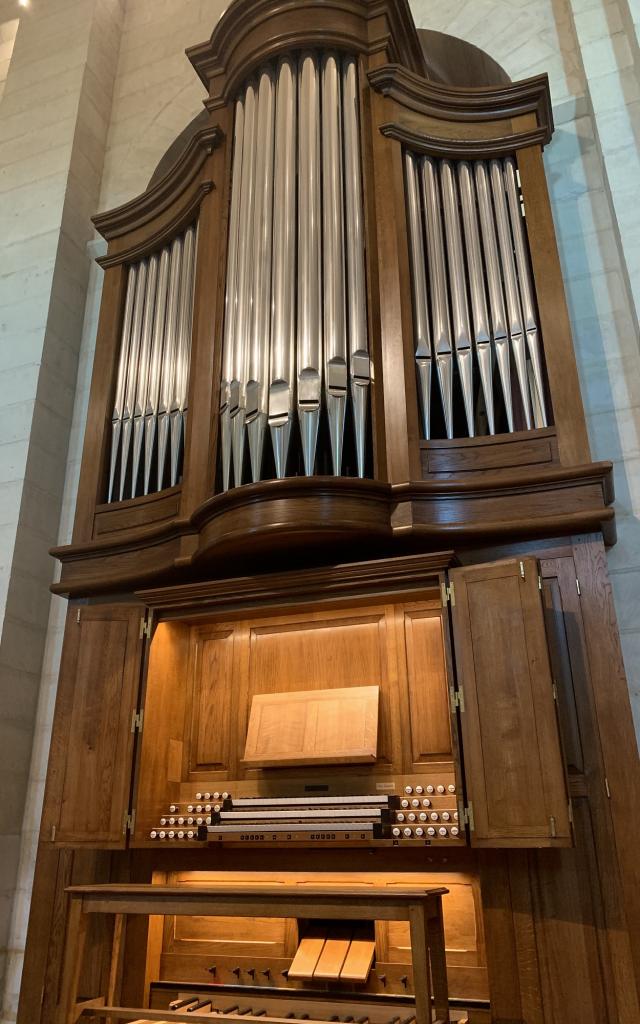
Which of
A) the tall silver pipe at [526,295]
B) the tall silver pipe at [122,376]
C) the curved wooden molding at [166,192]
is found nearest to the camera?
the tall silver pipe at [526,295]

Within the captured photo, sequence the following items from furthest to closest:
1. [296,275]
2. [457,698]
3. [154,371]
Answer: [154,371] → [296,275] → [457,698]

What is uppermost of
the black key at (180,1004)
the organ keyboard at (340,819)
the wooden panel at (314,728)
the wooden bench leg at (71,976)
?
the wooden panel at (314,728)

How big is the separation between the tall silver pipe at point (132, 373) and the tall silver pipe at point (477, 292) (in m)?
2.37

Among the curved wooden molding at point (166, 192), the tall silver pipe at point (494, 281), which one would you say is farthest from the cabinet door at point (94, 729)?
the curved wooden molding at point (166, 192)

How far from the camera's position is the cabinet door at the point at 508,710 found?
11.7 feet

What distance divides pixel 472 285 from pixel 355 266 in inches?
27.5

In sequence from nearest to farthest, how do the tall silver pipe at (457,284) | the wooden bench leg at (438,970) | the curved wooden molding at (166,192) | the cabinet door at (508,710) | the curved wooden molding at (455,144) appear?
the wooden bench leg at (438,970), the cabinet door at (508,710), the tall silver pipe at (457,284), the curved wooden molding at (455,144), the curved wooden molding at (166,192)

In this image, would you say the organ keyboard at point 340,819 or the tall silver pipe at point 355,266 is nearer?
the organ keyboard at point 340,819

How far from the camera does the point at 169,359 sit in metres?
5.61

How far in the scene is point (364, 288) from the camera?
4879 millimetres

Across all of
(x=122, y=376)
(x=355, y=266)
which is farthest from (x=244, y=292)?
(x=122, y=376)

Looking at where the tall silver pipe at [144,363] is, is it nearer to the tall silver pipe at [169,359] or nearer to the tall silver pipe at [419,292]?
the tall silver pipe at [169,359]

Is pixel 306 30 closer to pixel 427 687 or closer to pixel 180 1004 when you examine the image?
pixel 427 687

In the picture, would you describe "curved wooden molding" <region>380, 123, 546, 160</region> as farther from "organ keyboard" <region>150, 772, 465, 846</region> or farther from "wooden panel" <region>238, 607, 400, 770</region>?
"organ keyboard" <region>150, 772, 465, 846</region>
